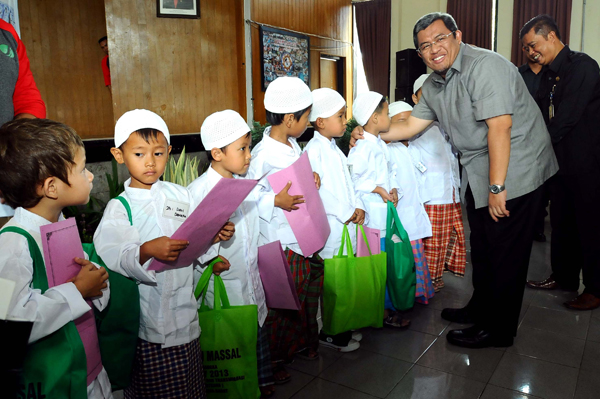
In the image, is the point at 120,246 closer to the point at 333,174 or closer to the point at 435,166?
the point at 333,174

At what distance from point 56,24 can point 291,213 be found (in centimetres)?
692

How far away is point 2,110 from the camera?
5.08ft

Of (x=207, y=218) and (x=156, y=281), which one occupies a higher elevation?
(x=207, y=218)

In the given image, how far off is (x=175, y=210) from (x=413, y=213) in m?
1.66

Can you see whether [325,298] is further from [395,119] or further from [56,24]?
[56,24]

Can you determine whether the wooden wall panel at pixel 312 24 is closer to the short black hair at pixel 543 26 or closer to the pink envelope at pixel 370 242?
the short black hair at pixel 543 26

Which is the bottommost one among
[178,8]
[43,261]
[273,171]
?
[43,261]

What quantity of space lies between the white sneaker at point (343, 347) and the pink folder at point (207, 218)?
45.7 inches

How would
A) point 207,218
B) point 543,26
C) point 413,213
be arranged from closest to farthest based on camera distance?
point 207,218 → point 413,213 → point 543,26

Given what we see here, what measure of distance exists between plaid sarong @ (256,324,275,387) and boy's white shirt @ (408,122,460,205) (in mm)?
1562

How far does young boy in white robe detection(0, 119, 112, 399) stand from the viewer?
1016 millimetres

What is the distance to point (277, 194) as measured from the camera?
6.36 ft

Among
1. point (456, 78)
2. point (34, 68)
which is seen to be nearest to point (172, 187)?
point (456, 78)

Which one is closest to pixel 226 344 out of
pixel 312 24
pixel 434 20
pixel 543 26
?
pixel 434 20
